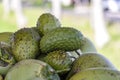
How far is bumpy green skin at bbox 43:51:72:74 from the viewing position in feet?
2.82

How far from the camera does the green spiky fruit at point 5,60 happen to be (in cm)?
86

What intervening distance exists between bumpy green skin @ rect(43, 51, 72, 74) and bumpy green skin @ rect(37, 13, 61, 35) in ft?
0.39

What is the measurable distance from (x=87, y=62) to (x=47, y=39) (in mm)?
145

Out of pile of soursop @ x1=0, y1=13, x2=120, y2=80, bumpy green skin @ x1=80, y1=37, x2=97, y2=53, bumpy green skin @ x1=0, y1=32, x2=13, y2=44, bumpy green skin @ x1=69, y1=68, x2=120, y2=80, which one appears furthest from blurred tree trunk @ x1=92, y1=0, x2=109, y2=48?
bumpy green skin @ x1=69, y1=68, x2=120, y2=80

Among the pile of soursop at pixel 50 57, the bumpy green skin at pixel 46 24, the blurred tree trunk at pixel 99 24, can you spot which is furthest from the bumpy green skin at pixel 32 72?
the blurred tree trunk at pixel 99 24

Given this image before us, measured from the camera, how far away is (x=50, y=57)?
87 centimetres

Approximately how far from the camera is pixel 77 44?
94 centimetres

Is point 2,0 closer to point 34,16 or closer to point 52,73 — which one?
point 34,16

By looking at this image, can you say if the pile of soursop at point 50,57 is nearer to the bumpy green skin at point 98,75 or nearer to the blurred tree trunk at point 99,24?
the bumpy green skin at point 98,75

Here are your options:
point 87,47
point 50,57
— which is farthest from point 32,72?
point 87,47

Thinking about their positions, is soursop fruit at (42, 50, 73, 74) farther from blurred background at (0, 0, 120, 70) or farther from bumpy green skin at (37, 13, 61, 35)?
blurred background at (0, 0, 120, 70)

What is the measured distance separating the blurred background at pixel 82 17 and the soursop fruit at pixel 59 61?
3019 mm

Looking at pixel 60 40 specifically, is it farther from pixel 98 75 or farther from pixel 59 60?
pixel 98 75

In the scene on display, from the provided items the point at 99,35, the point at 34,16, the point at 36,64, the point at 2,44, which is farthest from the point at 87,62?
the point at 34,16
